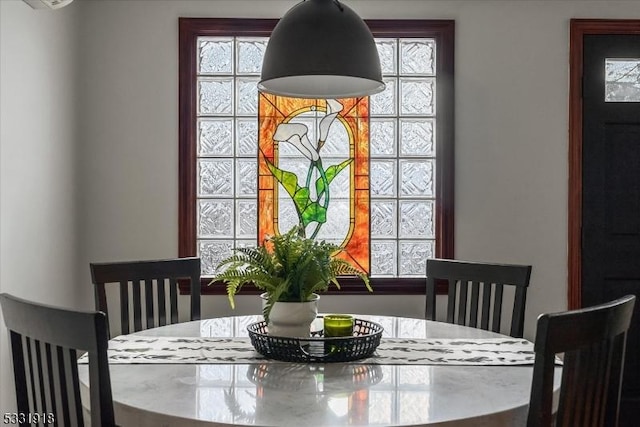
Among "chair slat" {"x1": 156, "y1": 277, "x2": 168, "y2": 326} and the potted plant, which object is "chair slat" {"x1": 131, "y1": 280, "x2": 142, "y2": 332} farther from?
the potted plant

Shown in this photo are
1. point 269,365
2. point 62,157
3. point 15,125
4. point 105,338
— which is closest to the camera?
point 105,338

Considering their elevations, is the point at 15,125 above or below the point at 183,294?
above

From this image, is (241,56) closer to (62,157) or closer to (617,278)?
(62,157)

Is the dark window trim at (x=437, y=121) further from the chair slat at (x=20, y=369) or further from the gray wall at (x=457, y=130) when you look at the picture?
the chair slat at (x=20, y=369)

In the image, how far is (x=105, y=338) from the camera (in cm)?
133

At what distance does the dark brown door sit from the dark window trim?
70 centimetres

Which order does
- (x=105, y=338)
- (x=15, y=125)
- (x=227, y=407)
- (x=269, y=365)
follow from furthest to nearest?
1. (x=15, y=125)
2. (x=269, y=365)
3. (x=227, y=407)
4. (x=105, y=338)

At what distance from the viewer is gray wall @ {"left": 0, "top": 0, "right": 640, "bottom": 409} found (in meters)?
3.54

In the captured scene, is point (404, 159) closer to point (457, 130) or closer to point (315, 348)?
point (457, 130)

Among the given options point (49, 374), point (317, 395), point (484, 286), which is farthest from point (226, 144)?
point (49, 374)

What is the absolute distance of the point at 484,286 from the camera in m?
2.70

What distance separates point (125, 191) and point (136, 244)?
0.91ft

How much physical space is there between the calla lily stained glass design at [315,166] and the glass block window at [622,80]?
126 cm

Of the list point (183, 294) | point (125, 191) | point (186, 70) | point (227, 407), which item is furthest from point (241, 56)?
point (227, 407)
